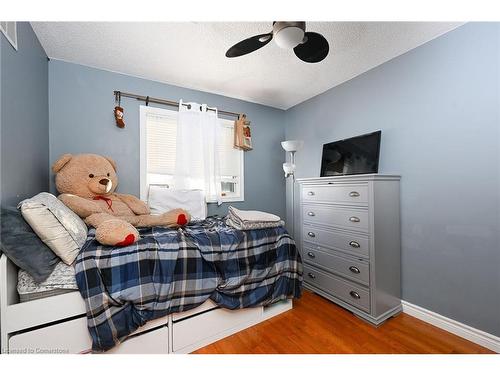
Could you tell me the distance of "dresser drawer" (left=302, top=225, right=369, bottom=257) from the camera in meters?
1.65

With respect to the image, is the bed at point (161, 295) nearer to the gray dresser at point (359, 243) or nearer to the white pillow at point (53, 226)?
the white pillow at point (53, 226)

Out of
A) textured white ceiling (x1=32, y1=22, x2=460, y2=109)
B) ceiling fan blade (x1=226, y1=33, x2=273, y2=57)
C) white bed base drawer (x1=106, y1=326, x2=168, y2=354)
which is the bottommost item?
white bed base drawer (x1=106, y1=326, x2=168, y2=354)

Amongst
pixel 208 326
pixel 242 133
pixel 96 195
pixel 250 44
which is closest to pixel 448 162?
pixel 250 44

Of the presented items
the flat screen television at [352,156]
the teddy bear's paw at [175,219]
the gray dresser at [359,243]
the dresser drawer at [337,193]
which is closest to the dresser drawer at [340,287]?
the gray dresser at [359,243]

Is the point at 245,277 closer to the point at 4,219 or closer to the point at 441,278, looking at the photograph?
the point at 4,219

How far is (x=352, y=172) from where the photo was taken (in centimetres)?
212

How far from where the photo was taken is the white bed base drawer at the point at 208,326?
133 centimetres

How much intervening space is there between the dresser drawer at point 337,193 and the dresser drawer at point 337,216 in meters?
0.07

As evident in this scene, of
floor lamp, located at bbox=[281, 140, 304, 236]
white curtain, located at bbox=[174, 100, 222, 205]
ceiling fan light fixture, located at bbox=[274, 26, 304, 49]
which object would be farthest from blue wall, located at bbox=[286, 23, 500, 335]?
white curtain, located at bbox=[174, 100, 222, 205]

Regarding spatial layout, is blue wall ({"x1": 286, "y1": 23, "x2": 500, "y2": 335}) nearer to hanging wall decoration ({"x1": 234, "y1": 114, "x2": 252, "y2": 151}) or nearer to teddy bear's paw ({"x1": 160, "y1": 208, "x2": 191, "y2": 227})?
hanging wall decoration ({"x1": 234, "y1": 114, "x2": 252, "y2": 151})

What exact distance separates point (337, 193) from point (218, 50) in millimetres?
1605

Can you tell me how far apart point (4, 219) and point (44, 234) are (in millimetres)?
155

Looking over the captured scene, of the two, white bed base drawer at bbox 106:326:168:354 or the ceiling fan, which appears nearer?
the ceiling fan

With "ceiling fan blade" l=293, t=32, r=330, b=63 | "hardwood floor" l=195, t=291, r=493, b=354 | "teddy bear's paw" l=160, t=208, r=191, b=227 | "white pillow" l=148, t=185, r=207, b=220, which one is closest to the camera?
"ceiling fan blade" l=293, t=32, r=330, b=63
